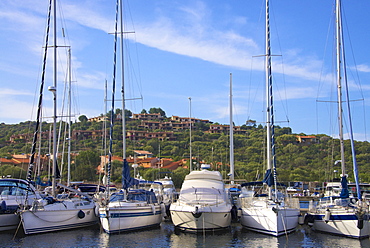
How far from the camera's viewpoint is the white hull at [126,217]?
23188 mm

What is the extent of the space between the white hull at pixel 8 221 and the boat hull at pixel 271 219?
1422 centimetres

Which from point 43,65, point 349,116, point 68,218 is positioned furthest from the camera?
point 43,65

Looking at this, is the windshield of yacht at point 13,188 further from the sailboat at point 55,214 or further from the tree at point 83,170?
the tree at point 83,170

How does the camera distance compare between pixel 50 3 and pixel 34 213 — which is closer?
pixel 34 213

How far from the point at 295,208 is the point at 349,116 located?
733 cm

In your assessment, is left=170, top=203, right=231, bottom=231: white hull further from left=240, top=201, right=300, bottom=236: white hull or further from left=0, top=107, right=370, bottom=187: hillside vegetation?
left=0, top=107, right=370, bottom=187: hillside vegetation

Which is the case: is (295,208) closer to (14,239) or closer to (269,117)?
(269,117)

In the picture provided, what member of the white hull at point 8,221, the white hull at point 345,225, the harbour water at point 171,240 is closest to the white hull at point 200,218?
the harbour water at point 171,240

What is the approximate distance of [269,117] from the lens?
26.7 meters

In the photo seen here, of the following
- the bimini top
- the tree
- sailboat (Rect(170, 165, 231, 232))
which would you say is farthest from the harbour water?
the tree

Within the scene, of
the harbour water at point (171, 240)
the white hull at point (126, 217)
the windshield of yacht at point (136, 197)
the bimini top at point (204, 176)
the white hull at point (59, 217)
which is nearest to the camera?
the harbour water at point (171, 240)

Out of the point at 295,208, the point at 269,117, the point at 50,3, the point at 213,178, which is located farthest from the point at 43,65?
the point at 295,208

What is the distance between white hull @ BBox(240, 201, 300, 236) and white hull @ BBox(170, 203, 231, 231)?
5.09ft

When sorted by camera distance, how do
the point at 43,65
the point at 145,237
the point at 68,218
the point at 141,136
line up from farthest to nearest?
the point at 141,136, the point at 43,65, the point at 68,218, the point at 145,237
